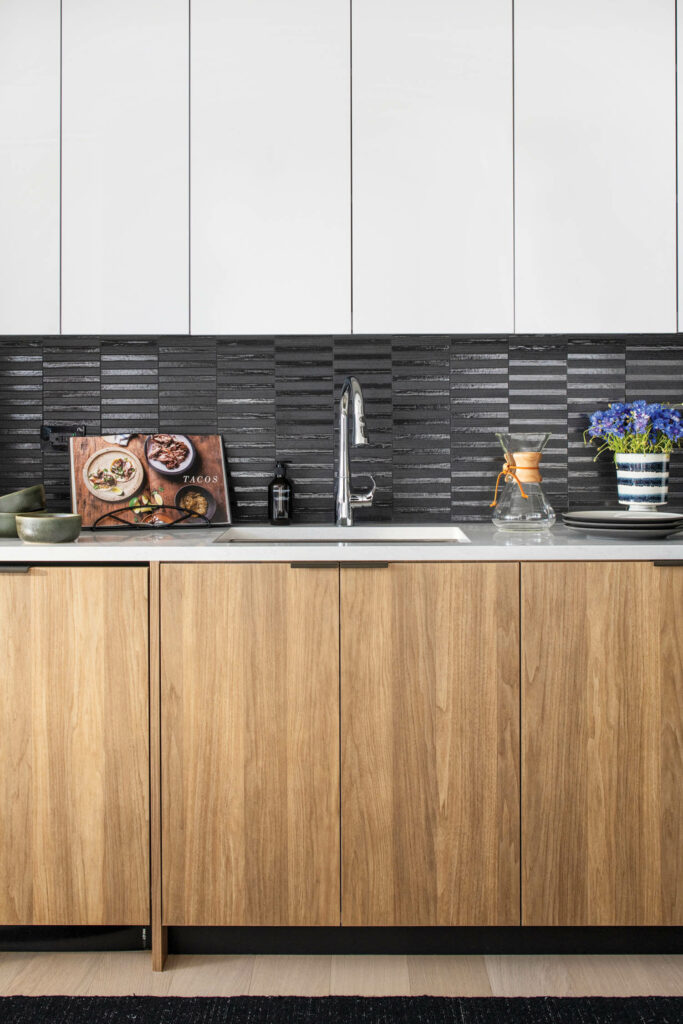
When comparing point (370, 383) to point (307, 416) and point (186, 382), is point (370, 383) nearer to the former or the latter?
point (307, 416)

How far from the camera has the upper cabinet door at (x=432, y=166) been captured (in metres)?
2.12

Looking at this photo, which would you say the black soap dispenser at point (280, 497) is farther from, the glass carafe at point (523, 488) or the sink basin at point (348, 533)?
the glass carafe at point (523, 488)

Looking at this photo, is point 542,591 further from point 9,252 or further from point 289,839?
point 9,252

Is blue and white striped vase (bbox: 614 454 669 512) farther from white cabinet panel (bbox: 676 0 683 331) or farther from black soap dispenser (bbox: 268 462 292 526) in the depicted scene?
black soap dispenser (bbox: 268 462 292 526)

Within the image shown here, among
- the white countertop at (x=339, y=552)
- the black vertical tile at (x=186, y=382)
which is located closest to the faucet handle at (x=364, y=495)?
the black vertical tile at (x=186, y=382)

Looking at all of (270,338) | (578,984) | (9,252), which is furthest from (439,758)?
(9,252)

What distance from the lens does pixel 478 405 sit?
242cm

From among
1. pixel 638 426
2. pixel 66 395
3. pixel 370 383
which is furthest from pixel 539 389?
pixel 66 395

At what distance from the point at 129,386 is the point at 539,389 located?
128cm

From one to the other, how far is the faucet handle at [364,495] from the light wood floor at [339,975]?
1211mm

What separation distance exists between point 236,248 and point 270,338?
34 cm

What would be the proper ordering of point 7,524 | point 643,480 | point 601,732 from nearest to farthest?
point 601,732, point 7,524, point 643,480

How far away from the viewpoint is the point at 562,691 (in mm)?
1789

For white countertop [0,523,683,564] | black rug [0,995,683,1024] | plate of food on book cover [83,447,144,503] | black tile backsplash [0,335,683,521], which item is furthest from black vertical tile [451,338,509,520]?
black rug [0,995,683,1024]
